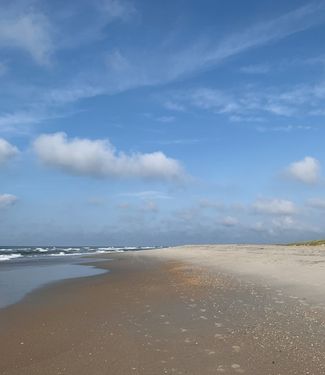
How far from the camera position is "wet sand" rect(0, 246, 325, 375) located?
8.36 metres

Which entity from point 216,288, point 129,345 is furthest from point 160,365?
point 216,288

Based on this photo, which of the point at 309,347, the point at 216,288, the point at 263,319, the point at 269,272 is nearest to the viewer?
the point at 309,347

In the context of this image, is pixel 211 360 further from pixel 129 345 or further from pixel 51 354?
pixel 51 354

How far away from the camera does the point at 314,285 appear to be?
57.8ft

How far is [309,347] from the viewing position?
9.22 meters

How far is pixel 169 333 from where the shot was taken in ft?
35.6

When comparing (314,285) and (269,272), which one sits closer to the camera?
(314,285)

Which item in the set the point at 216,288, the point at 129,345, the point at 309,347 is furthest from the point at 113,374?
the point at 216,288

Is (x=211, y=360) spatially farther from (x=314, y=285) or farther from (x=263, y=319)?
(x=314, y=285)

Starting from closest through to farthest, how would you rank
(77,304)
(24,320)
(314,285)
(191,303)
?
1. (24,320)
2. (191,303)
3. (77,304)
4. (314,285)

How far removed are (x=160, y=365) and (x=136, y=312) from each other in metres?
5.76

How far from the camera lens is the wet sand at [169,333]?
27.4 feet

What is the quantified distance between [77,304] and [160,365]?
873cm

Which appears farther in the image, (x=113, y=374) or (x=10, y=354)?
(x=10, y=354)
